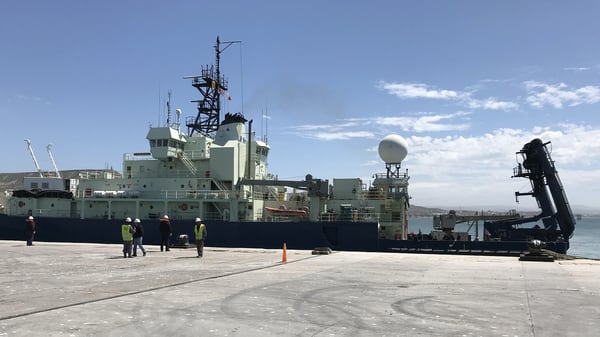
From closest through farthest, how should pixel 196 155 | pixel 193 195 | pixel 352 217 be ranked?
pixel 352 217, pixel 193 195, pixel 196 155

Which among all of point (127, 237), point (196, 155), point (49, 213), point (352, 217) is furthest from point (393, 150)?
point (49, 213)

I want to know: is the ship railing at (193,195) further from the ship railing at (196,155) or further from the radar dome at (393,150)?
the radar dome at (393,150)

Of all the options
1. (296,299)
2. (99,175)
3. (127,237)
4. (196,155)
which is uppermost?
(196,155)

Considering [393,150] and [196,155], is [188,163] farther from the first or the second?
[393,150]

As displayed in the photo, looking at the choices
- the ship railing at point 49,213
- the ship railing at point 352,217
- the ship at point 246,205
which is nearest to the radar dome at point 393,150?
the ship at point 246,205

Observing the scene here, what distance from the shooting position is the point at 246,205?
31031 millimetres

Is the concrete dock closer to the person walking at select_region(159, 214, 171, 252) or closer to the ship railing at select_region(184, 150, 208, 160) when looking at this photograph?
the person walking at select_region(159, 214, 171, 252)

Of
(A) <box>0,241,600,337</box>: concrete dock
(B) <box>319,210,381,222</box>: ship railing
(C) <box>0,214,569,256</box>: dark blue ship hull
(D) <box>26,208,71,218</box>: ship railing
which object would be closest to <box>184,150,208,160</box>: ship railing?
(C) <box>0,214,569,256</box>: dark blue ship hull

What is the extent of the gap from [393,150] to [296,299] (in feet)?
78.5

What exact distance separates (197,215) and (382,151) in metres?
12.4

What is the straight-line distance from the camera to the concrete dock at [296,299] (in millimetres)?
7242

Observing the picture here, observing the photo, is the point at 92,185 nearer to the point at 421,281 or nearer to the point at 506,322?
the point at 421,281

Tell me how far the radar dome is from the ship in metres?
0.07

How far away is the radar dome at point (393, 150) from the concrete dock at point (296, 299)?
54.1ft
